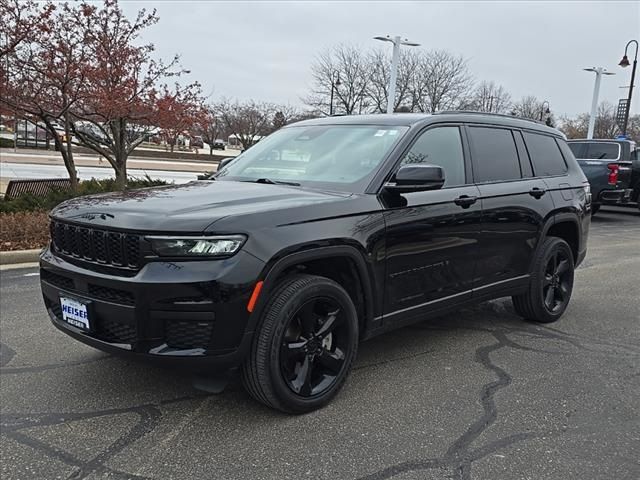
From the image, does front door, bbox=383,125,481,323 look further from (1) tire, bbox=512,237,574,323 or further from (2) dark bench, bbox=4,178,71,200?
(2) dark bench, bbox=4,178,71,200

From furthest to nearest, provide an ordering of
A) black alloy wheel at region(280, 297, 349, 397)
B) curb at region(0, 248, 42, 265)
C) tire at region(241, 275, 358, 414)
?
curb at region(0, 248, 42, 265) → black alloy wheel at region(280, 297, 349, 397) → tire at region(241, 275, 358, 414)

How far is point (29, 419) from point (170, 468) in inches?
40.4

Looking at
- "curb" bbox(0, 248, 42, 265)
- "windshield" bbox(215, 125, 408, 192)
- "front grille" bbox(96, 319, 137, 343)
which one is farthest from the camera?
"curb" bbox(0, 248, 42, 265)

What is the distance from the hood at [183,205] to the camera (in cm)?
293

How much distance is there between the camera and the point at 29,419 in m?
3.25

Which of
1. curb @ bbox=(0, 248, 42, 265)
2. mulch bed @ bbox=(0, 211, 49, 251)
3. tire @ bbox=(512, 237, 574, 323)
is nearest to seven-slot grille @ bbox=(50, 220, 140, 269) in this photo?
tire @ bbox=(512, 237, 574, 323)

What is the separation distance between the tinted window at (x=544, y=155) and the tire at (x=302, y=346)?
2.67 metres

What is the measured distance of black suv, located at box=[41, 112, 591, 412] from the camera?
290cm

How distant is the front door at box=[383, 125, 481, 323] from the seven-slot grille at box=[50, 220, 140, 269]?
155 centimetres

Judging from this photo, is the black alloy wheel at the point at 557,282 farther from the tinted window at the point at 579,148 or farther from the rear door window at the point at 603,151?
the tinted window at the point at 579,148

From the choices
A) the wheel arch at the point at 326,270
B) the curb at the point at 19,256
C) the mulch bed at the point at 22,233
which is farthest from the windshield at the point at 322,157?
the mulch bed at the point at 22,233

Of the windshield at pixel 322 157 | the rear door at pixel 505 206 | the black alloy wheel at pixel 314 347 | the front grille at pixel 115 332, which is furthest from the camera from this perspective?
the rear door at pixel 505 206

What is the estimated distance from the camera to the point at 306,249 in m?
3.20

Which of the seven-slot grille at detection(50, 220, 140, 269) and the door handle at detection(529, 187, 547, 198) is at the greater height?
the door handle at detection(529, 187, 547, 198)
